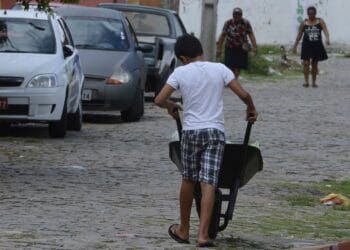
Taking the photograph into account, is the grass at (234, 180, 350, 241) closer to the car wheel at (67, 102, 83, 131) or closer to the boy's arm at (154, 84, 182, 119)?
the boy's arm at (154, 84, 182, 119)

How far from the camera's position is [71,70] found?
1706 centimetres

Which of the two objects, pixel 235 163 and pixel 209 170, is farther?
pixel 235 163

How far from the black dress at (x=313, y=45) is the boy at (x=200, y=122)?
68.1 ft

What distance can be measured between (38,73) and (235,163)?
720 centimetres

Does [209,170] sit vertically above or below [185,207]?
above

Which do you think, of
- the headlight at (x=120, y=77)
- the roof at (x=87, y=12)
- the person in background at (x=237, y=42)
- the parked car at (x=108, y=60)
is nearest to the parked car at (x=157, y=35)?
the roof at (x=87, y=12)

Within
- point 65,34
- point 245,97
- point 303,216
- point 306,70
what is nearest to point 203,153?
point 245,97

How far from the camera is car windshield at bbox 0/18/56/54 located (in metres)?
16.8

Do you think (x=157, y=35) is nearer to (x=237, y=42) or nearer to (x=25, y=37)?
(x=237, y=42)

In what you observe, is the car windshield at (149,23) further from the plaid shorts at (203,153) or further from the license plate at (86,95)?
the plaid shorts at (203,153)

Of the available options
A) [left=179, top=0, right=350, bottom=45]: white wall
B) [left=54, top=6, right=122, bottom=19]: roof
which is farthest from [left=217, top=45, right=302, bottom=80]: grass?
[left=54, top=6, right=122, bottom=19]: roof

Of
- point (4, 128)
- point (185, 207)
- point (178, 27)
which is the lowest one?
point (178, 27)

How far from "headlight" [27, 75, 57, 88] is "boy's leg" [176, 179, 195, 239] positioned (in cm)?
716

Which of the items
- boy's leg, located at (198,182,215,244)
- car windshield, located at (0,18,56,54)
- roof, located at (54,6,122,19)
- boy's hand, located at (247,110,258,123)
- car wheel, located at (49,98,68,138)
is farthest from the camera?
roof, located at (54,6,122,19)
